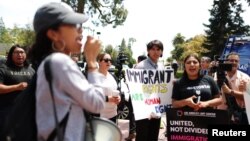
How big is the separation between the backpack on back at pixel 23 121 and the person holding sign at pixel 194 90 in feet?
10.3

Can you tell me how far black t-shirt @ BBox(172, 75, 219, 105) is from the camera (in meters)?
4.96

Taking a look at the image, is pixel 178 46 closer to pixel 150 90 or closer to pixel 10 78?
pixel 150 90

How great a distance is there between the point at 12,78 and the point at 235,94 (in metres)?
2.92

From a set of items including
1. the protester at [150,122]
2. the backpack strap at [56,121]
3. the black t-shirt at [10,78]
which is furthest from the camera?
the protester at [150,122]

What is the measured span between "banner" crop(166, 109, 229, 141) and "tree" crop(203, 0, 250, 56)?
156 ft

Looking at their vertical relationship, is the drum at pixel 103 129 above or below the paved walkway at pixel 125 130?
above

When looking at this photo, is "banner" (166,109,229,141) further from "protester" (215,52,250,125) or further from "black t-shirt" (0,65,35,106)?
"black t-shirt" (0,65,35,106)

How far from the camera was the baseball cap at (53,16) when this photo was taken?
207cm

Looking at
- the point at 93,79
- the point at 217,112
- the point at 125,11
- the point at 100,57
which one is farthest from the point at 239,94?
the point at 125,11

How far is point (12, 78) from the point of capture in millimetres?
5297

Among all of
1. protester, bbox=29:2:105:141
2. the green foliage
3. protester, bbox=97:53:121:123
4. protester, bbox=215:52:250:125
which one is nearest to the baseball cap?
protester, bbox=29:2:105:141

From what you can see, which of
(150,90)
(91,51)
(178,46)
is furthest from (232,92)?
(178,46)

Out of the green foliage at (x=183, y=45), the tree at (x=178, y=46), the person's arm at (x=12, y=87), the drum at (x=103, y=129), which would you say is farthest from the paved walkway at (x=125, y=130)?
the tree at (x=178, y=46)

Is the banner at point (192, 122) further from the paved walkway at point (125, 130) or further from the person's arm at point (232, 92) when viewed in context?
the paved walkway at point (125, 130)
